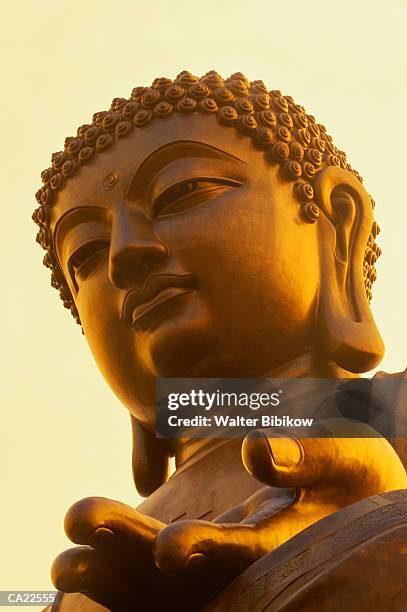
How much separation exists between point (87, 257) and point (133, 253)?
501 millimetres

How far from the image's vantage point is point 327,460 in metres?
3.59

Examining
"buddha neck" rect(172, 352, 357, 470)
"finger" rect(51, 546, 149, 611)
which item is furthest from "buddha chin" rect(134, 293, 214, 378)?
"finger" rect(51, 546, 149, 611)

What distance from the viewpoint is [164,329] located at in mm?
4438

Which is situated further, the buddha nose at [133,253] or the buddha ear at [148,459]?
the buddha ear at [148,459]

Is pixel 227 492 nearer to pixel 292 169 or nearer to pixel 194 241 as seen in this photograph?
pixel 194 241

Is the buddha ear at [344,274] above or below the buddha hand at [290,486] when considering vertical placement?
above

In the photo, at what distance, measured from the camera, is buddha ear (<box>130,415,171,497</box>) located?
16.8 ft

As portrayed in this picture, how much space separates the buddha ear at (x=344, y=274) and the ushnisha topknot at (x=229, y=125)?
0.36ft

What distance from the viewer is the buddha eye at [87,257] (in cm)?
483

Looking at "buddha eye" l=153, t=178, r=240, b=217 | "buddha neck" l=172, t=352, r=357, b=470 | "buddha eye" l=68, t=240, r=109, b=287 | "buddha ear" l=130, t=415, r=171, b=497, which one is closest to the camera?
"buddha neck" l=172, t=352, r=357, b=470

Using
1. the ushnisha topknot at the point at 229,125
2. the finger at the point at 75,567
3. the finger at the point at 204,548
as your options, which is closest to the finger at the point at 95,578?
the finger at the point at 75,567

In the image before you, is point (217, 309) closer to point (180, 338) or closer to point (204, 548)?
point (180, 338)

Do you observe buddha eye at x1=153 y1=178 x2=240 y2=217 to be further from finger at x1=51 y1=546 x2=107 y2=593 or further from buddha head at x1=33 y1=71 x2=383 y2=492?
finger at x1=51 y1=546 x2=107 y2=593

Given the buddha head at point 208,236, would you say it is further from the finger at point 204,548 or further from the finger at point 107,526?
the finger at point 107,526
